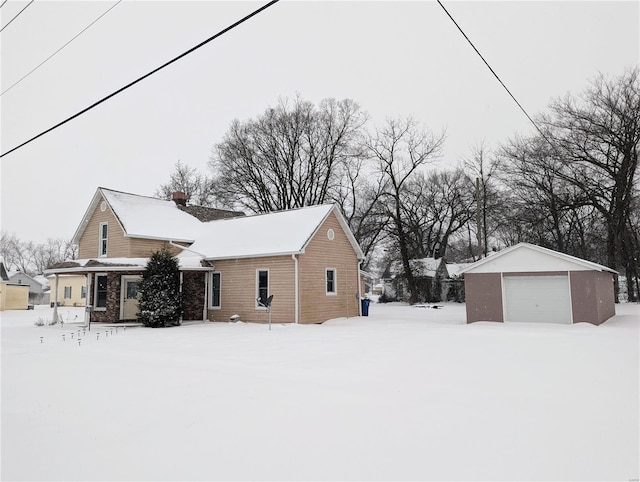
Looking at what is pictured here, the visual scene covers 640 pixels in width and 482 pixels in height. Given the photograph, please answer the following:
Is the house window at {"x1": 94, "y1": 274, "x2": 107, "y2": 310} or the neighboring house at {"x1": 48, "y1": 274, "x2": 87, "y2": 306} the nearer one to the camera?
the house window at {"x1": 94, "y1": 274, "x2": 107, "y2": 310}

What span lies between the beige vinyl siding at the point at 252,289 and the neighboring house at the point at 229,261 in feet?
0.14

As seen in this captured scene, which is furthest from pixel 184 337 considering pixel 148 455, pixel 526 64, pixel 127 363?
pixel 526 64

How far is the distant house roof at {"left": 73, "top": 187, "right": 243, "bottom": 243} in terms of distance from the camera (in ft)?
69.2

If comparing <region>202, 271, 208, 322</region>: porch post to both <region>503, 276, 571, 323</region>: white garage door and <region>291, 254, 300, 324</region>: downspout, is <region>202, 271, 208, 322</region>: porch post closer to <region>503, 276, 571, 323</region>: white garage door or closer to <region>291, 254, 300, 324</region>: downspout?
<region>291, 254, 300, 324</region>: downspout

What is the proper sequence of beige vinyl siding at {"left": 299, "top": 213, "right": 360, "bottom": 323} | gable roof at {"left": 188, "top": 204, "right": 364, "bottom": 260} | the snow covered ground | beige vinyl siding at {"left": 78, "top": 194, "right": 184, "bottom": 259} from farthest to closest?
beige vinyl siding at {"left": 78, "top": 194, "right": 184, "bottom": 259} < gable roof at {"left": 188, "top": 204, "right": 364, "bottom": 260} < beige vinyl siding at {"left": 299, "top": 213, "right": 360, "bottom": 323} < the snow covered ground

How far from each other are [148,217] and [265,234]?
6704 millimetres

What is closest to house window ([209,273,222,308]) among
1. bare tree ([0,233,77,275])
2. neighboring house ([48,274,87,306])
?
neighboring house ([48,274,87,306])

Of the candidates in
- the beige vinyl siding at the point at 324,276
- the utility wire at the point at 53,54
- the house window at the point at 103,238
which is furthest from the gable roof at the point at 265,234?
the utility wire at the point at 53,54

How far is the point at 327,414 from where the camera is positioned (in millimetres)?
5641

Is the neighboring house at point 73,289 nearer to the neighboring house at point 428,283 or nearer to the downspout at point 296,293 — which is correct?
the neighboring house at point 428,283

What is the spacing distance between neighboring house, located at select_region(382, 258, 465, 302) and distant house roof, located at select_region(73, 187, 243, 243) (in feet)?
64.9

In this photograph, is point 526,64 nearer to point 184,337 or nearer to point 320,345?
point 320,345

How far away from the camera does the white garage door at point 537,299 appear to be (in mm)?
16172

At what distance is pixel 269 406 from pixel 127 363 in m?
5.08
